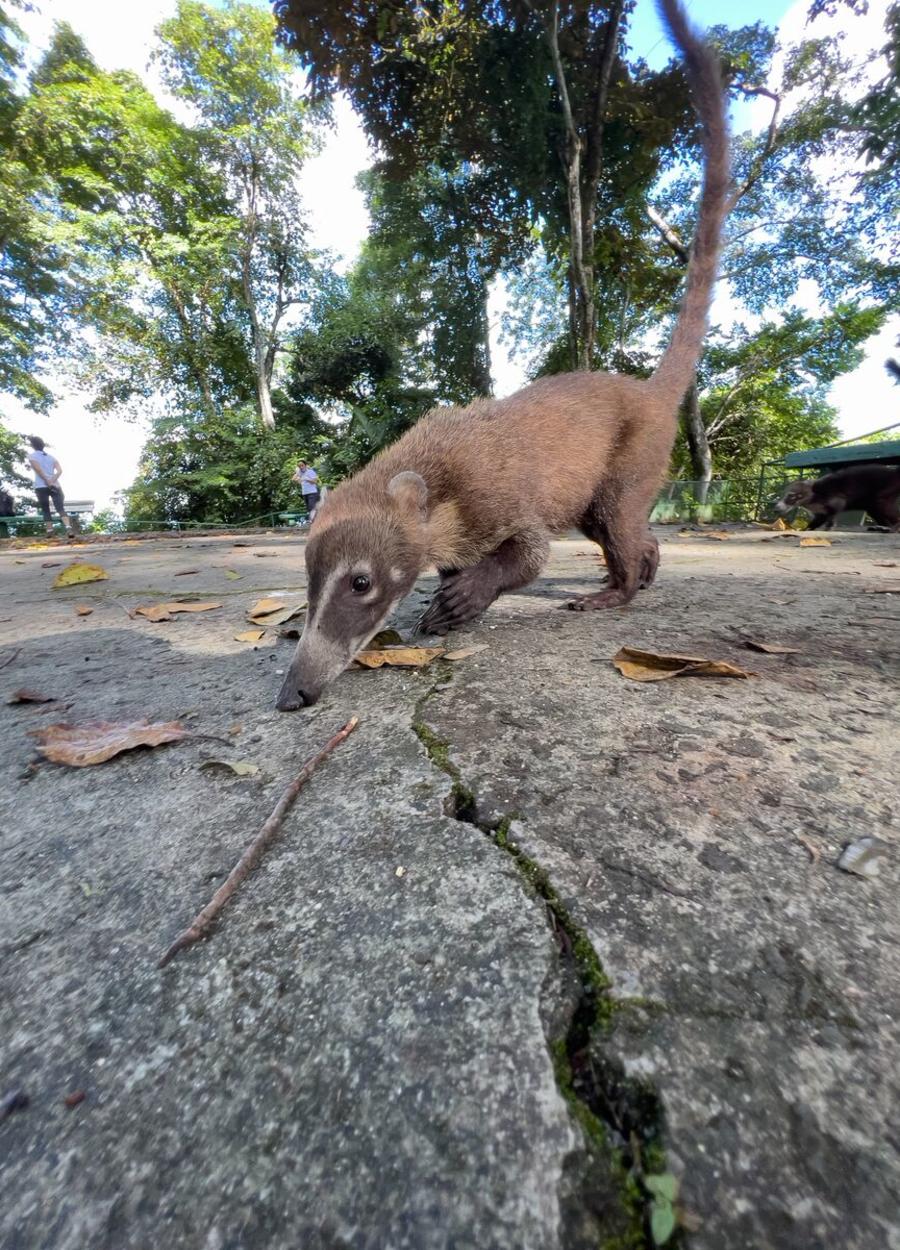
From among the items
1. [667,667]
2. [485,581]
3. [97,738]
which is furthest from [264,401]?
[667,667]

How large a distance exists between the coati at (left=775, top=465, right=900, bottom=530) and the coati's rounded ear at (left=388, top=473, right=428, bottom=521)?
32.3ft

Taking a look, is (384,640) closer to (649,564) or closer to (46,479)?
(649,564)

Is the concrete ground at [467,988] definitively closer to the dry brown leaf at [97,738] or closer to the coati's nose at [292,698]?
the dry brown leaf at [97,738]

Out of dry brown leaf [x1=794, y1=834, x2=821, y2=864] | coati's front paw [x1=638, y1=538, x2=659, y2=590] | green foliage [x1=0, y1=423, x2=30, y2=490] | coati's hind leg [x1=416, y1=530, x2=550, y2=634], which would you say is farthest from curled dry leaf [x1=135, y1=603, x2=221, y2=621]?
green foliage [x1=0, y1=423, x2=30, y2=490]

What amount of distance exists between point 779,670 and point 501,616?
1.26 m

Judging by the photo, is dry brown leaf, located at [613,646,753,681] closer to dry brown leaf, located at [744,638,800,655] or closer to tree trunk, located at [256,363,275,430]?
dry brown leaf, located at [744,638,800,655]

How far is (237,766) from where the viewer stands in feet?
4.10

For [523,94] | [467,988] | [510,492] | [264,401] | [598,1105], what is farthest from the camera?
[264,401]

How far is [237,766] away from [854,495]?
1125 centimetres

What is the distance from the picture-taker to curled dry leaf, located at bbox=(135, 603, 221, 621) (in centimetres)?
280

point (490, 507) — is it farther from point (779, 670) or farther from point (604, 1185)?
point (604, 1185)

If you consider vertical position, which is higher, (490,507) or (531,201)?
(531,201)

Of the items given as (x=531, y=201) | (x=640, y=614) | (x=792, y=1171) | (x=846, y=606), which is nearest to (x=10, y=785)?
(x=792, y=1171)

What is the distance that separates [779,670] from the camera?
1736 mm
